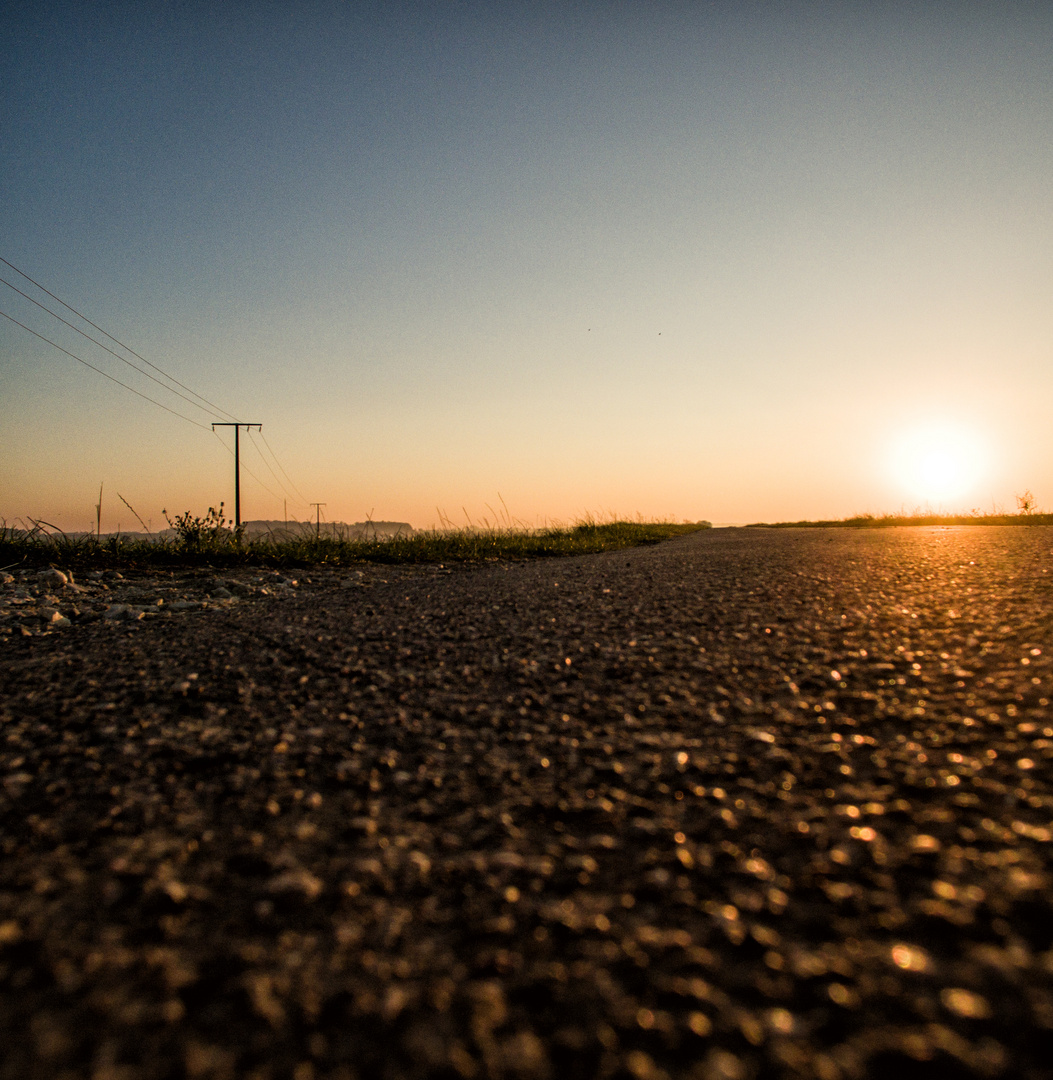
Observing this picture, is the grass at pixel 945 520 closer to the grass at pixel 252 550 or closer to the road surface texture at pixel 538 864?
the grass at pixel 252 550

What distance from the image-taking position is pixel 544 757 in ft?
5.40

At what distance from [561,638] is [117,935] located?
1.89 meters

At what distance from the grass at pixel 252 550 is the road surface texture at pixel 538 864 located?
175 inches

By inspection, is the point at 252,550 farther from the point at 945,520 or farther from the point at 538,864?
the point at 945,520

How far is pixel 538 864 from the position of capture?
1.21 metres

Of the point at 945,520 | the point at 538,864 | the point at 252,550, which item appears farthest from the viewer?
the point at 945,520

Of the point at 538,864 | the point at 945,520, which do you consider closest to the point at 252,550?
the point at 538,864

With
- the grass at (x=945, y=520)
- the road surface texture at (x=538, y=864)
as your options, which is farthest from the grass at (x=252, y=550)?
the grass at (x=945, y=520)

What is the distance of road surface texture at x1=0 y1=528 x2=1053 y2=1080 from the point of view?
33.1 inches

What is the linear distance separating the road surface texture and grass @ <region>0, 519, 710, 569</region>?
4433 mm

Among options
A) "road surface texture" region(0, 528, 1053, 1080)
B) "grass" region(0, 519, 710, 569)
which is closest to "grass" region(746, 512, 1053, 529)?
"grass" region(0, 519, 710, 569)

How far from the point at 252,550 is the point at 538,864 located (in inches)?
258

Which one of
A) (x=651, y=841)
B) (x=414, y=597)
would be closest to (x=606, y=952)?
(x=651, y=841)

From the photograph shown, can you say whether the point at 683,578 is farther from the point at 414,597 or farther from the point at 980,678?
the point at 980,678
